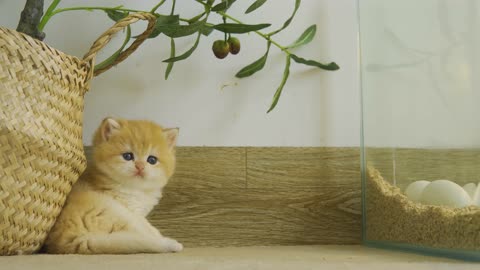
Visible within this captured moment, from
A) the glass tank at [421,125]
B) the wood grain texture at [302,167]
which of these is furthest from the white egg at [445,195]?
the wood grain texture at [302,167]

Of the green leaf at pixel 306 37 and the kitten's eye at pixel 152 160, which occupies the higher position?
the green leaf at pixel 306 37

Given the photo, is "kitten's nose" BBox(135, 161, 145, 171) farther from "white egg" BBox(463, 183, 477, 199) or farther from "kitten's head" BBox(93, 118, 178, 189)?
"white egg" BBox(463, 183, 477, 199)

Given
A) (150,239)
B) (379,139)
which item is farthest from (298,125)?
(150,239)

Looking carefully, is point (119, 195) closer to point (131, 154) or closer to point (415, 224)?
point (131, 154)

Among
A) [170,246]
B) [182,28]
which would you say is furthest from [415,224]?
[182,28]

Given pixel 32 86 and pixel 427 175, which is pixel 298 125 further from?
pixel 32 86

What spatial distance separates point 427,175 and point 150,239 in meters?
0.47

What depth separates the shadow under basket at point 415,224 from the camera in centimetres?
86

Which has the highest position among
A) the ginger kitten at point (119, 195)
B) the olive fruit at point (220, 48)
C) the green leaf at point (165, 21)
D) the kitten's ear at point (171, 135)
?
the green leaf at point (165, 21)

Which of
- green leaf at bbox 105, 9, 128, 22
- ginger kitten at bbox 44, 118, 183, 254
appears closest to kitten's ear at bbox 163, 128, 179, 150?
ginger kitten at bbox 44, 118, 183, 254

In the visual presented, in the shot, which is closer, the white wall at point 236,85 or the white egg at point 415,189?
the white egg at point 415,189

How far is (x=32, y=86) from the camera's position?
0.82m

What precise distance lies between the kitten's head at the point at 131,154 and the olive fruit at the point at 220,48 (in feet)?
0.65

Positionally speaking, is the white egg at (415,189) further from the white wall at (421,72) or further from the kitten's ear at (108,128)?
the kitten's ear at (108,128)
